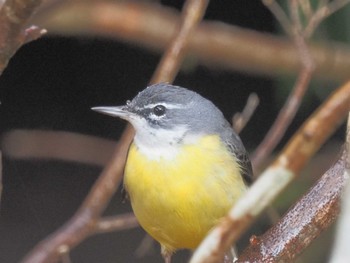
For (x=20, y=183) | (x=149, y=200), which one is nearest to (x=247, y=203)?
Answer: (x=149, y=200)

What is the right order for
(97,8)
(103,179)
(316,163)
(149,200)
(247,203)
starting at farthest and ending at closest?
(316,163) → (97,8) → (103,179) → (149,200) → (247,203)

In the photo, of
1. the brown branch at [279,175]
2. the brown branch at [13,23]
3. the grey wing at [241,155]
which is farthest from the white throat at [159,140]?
the brown branch at [279,175]

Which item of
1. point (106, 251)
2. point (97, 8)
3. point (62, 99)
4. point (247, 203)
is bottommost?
point (106, 251)

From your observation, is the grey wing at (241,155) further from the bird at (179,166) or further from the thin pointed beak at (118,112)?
the thin pointed beak at (118,112)

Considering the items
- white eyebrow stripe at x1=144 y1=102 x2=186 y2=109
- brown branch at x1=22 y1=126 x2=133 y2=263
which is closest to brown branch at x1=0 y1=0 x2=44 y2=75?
white eyebrow stripe at x1=144 y1=102 x2=186 y2=109

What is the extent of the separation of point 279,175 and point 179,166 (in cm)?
149

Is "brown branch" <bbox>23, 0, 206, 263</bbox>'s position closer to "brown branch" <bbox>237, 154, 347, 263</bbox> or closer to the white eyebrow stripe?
the white eyebrow stripe

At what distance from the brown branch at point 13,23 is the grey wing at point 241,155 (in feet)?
3.78

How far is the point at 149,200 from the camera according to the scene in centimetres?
231

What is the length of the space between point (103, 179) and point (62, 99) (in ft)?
4.20

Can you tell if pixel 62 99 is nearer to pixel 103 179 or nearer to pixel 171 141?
pixel 103 179

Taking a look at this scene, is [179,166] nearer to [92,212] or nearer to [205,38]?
[92,212]

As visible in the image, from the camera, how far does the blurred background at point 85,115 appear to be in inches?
145

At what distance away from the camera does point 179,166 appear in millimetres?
2312
